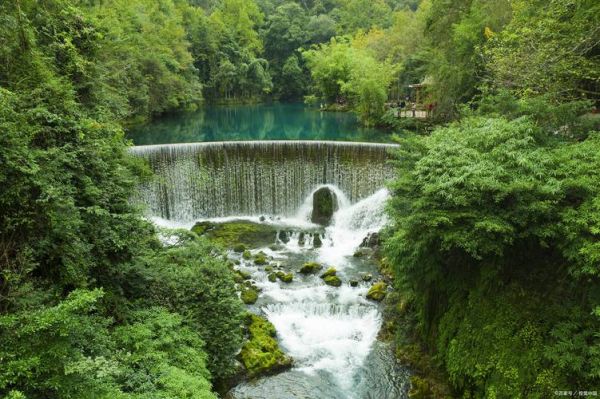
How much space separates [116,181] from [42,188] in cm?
165

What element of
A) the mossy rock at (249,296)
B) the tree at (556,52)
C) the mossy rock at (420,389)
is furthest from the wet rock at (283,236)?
the tree at (556,52)

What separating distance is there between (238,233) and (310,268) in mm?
3676

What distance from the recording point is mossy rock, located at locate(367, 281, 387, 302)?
10.4 metres

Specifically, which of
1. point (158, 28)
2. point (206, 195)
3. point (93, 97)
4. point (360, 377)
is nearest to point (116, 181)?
point (93, 97)

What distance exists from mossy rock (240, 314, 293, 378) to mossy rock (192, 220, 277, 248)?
522cm

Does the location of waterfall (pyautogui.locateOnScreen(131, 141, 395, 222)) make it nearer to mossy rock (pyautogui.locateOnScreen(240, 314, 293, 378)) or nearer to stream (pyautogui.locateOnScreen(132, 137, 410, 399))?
stream (pyautogui.locateOnScreen(132, 137, 410, 399))

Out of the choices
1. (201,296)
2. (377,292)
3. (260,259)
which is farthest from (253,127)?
(201,296)

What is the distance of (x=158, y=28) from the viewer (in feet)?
106

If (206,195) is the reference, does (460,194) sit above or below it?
above

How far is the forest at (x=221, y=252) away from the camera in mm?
4441

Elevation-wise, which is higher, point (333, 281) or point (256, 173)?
point (256, 173)

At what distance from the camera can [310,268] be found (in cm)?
1199

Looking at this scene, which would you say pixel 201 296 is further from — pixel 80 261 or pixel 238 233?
pixel 238 233

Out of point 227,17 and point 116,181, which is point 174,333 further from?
point 227,17
